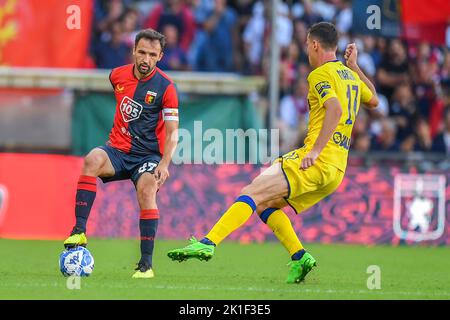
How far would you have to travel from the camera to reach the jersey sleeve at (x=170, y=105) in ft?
30.3

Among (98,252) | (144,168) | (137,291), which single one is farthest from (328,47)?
(98,252)

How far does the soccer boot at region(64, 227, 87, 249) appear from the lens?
8836mm

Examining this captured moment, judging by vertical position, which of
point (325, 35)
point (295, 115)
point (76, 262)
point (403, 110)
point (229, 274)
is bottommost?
point (229, 274)

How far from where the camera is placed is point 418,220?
15625mm

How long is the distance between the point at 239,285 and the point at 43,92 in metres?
8.06

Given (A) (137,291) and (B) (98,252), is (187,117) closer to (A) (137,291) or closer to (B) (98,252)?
(B) (98,252)

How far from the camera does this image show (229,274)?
394 inches

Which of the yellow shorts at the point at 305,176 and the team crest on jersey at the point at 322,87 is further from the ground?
the team crest on jersey at the point at 322,87

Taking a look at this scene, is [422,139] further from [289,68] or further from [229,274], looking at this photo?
[229,274]

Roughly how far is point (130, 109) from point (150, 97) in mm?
211

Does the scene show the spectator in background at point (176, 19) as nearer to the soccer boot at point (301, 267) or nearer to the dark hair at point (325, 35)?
the dark hair at point (325, 35)

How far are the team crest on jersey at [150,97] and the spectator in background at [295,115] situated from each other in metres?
7.51

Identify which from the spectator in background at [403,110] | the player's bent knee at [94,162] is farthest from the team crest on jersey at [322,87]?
the spectator in background at [403,110]

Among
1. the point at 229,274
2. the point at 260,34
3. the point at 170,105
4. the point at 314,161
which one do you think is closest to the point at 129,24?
the point at 260,34
